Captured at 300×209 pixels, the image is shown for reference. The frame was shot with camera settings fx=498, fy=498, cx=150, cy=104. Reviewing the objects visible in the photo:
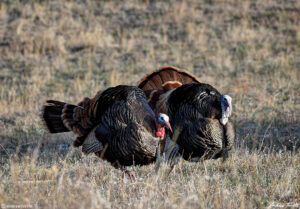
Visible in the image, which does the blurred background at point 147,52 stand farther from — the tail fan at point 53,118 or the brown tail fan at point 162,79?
the tail fan at point 53,118

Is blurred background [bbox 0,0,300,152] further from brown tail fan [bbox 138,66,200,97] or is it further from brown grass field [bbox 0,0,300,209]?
brown tail fan [bbox 138,66,200,97]

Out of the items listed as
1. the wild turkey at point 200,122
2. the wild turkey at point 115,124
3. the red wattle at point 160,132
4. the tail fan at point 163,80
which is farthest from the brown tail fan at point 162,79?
the red wattle at point 160,132

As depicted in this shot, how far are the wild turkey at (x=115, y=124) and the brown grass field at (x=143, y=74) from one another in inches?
9.3

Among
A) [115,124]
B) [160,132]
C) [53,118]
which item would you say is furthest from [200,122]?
A: [53,118]

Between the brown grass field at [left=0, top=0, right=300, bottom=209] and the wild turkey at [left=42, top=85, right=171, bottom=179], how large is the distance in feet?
0.78

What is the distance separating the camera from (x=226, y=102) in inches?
195

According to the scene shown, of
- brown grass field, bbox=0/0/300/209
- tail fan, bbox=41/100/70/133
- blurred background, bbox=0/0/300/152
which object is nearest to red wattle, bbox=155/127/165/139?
brown grass field, bbox=0/0/300/209

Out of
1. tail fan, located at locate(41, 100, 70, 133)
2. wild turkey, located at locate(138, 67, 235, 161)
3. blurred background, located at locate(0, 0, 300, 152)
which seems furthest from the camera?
blurred background, located at locate(0, 0, 300, 152)

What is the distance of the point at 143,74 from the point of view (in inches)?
421

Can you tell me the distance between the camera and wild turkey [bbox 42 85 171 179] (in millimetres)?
4668

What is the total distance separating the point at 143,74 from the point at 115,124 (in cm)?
591

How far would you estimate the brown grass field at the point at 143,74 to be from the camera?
400cm

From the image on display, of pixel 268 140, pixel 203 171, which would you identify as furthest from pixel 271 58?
pixel 203 171

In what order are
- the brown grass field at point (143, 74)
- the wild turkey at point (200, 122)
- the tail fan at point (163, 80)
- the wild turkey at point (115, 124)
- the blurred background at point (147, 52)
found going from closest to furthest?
the brown grass field at point (143, 74) → the wild turkey at point (115, 124) → the wild turkey at point (200, 122) → the tail fan at point (163, 80) → the blurred background at point (147, 52)
